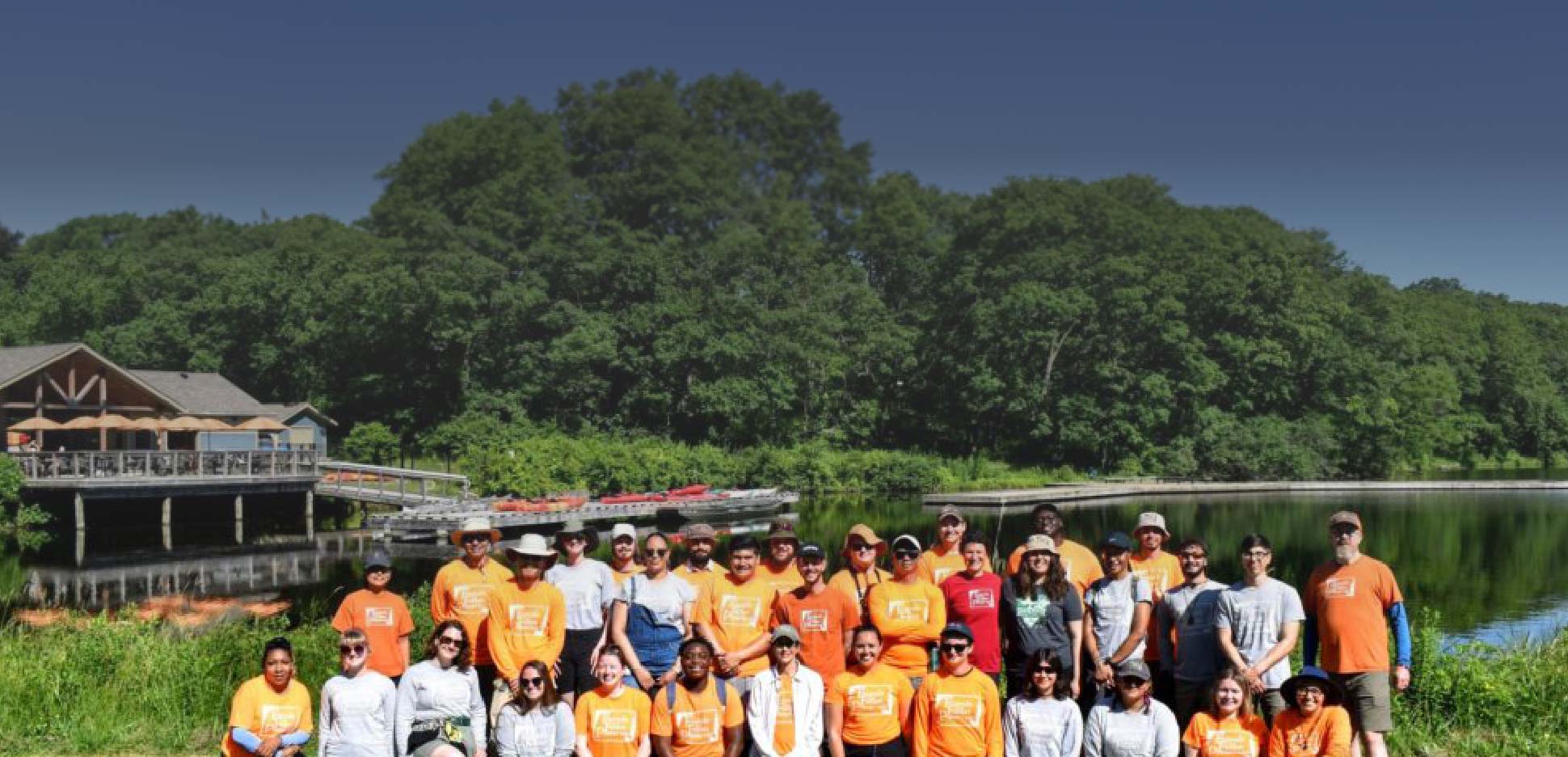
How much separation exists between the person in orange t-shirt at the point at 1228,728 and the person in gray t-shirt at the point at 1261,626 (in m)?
0.41

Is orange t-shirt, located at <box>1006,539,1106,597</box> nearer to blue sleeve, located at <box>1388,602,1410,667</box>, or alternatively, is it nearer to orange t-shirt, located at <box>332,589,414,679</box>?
blue sleeve, located at <box>1388,602,1410,667</box>

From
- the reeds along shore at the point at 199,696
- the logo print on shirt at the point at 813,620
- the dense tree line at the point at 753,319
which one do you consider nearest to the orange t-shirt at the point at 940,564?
the logo print on shirt at the point at 813,620

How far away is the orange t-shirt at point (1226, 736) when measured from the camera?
24.6 ft

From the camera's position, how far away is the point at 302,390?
6512cm

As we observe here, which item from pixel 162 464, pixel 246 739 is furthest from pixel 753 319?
pixel 246 739

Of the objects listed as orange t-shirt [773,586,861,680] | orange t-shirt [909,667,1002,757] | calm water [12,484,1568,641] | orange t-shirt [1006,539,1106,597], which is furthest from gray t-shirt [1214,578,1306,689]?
calm water [12,484,1568,641]

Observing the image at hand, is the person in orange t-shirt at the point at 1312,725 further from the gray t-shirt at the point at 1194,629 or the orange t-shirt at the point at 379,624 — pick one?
the orange t-shirt at the point at 379,624

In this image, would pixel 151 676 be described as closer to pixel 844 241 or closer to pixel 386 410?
pixel 386 410

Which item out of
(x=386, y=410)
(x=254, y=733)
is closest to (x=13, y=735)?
(x=254, y=733)

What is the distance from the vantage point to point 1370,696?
27.0ft

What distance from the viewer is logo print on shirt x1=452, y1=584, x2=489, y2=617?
9.22 m

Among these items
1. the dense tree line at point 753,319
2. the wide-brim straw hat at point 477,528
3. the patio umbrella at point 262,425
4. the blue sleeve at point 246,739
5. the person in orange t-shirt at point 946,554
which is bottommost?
the blue sleeve at point 246,739

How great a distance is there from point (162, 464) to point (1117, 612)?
35603mm

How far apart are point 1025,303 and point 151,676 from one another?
5389 cm
